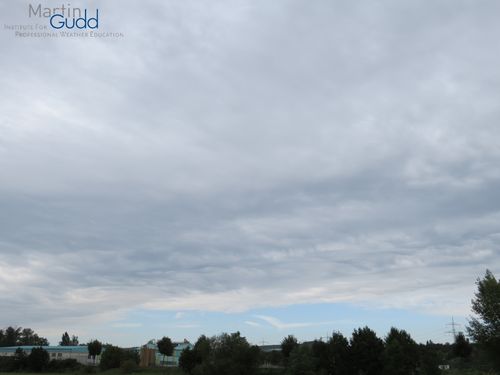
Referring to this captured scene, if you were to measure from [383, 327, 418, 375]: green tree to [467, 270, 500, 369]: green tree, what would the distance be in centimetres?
1318

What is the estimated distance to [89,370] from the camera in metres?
110

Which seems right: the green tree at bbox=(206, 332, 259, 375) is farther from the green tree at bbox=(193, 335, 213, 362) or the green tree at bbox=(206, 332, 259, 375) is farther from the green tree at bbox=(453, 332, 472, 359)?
the green tree at bbox=(453, 332, 472, 359)

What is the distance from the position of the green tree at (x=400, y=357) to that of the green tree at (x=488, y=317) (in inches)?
519

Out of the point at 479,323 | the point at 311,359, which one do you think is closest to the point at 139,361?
the point at 311,359

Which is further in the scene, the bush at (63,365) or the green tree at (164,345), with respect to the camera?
the green tree at (164,345)

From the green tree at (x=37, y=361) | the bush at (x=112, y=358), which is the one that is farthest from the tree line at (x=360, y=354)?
the green tree at (x=37, y=361)

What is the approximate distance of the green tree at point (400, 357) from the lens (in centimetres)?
7150

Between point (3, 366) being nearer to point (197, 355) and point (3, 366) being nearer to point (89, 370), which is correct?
point (89, 370)

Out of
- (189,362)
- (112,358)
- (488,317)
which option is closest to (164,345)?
(112,358)

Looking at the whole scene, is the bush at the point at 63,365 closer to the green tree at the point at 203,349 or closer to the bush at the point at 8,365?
the bush at the point at 8,365

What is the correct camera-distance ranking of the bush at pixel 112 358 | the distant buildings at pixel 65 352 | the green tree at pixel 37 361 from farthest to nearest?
the distant buildings at pixel 65 352 → the green tree at pixel 37 361 → the bush at pixel 112 358

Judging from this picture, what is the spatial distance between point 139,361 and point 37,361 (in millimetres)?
23665

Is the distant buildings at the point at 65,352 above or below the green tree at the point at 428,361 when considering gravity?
above

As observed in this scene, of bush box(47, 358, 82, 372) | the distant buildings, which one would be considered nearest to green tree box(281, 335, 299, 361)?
bush box(47, 358, 82, 372)
